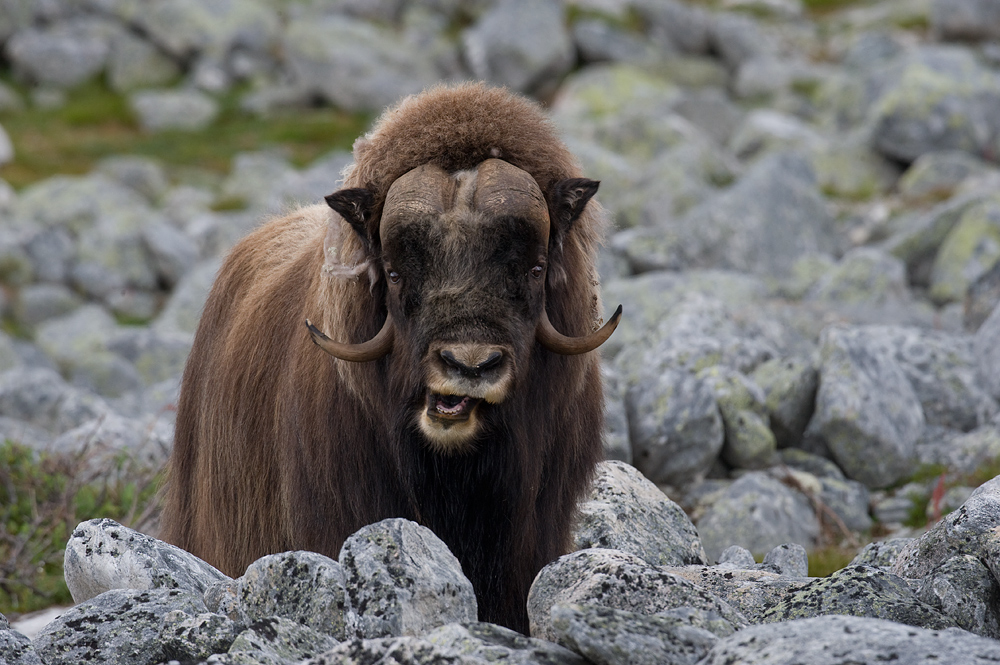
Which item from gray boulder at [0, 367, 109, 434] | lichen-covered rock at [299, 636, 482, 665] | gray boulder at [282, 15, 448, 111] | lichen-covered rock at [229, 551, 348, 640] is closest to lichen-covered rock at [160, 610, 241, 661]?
lichen-covered rock at [229, 551, 348, 640]

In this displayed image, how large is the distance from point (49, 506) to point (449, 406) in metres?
3.08

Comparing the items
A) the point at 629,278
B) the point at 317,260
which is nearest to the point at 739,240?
the point at 629,278

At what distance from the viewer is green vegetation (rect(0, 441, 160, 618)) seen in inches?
195

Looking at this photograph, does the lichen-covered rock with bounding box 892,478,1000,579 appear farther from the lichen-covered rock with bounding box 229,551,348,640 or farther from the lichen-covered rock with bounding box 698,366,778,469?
the lichen-covered rock with bounding box 698,366,778,469

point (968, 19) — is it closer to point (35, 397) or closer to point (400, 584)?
point (35, 397)

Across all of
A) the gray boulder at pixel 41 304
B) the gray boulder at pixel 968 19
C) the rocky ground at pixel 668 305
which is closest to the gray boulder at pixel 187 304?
the rocky ground at pixel 668 305

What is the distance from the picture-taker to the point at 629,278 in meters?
9.44

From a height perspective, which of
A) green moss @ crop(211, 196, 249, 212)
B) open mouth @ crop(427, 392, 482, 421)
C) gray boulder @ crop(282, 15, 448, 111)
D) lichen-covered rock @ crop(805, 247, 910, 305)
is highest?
gray boulder @ crop(282, 15, 448, 111)

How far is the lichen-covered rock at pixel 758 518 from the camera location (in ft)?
17.1

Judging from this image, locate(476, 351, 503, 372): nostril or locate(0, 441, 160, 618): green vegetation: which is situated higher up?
locate(476, 351, 503, 372): nostril

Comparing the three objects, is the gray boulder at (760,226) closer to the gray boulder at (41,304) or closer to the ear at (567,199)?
the ear at (567,199)

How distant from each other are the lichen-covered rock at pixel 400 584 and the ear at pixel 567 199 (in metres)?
0.99

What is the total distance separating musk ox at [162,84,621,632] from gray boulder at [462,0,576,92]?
20.1m

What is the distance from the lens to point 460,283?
3037mm
